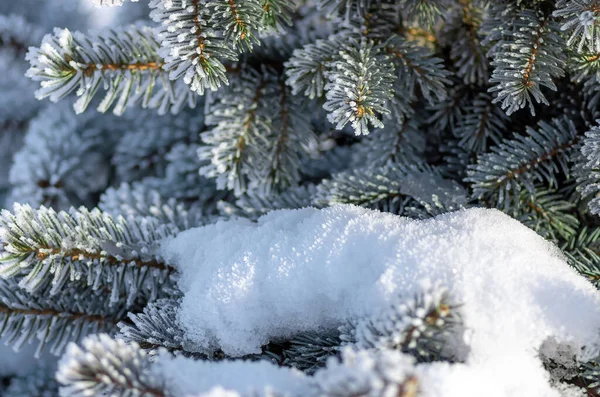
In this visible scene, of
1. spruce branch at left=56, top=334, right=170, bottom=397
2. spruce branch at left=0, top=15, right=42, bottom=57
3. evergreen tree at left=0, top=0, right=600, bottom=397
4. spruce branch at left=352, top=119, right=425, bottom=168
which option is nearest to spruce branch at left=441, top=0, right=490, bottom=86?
evergreen tree at left=0, top=0, right=600, bottom=397

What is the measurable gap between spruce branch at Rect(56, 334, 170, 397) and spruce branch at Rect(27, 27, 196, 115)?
Result: 38 cm

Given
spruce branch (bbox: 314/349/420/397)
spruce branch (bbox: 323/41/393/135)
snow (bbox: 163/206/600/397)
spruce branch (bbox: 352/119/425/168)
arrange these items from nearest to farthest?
spruce branch (bbox: 314/349/420/397), snow (bbox: 163/206/600/397), spruce branch (bbox: 323/41/393/135), spruce branch (bbox: 352/119/425/168)

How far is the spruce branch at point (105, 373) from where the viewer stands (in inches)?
15.9

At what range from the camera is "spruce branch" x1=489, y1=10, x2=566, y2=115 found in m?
0.59

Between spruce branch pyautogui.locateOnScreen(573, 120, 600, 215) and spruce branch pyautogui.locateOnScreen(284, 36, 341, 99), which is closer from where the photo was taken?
spruce branch pyautogui.locateOnScreen(573, 120, 600, 215)

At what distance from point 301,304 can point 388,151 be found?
0.34m

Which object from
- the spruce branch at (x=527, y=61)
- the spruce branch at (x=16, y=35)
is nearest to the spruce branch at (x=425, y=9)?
the spruce branch at (x=527, y=61)

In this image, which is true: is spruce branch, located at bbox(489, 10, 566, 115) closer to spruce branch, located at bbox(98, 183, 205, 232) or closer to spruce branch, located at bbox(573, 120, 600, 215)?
spruce branch, located at bbox(573, 120, 600, 215)

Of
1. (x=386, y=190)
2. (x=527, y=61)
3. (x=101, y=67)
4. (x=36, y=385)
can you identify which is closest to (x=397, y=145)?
(x=386, y=190)

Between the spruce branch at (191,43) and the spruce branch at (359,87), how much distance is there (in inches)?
5.3

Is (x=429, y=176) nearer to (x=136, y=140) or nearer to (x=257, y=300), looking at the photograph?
(x=257, y=300)

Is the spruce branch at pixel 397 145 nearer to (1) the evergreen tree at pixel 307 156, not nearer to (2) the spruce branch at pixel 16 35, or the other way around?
(1) the evergreen tree at pixel 307 156

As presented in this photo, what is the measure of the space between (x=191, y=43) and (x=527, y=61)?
40 centimetres

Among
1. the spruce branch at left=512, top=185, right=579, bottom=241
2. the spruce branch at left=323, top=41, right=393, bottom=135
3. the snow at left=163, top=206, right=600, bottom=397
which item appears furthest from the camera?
the spruce branch at left=512, top=185, right=579, bottom=241
